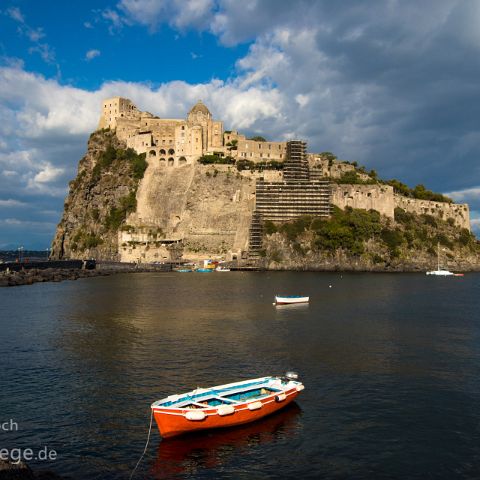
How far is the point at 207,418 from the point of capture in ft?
56.6

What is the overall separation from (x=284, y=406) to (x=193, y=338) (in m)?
13.2

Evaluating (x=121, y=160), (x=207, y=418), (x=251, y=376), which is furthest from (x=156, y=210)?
(x=207, y=418)

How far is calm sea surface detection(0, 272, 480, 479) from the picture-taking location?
1555cm

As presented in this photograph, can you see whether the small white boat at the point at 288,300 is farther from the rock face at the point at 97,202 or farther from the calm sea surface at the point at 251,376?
the rock face at the point at 97,202

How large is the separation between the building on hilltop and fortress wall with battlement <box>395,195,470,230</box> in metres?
27.3

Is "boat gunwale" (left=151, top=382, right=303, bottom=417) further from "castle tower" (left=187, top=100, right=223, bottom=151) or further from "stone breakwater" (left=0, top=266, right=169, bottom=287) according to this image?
"castle tower" (left=187, top=100, right=223, bottom=151)

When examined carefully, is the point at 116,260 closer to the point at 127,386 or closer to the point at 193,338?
the point at 193,338

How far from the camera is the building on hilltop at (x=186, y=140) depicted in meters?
105

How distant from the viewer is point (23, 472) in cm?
1304

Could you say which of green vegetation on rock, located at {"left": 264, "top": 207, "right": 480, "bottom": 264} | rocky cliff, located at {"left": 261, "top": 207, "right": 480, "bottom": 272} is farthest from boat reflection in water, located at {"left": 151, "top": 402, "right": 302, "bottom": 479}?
green vegetation on rock, located at {"left": 264, "top": 207, "right": 480, "bottom": 264}

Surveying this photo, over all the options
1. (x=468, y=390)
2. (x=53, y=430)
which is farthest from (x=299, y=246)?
(x=53, y=430)

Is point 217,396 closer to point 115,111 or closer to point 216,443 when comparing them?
point 216,443

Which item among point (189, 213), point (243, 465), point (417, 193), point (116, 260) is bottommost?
point (243, 465)

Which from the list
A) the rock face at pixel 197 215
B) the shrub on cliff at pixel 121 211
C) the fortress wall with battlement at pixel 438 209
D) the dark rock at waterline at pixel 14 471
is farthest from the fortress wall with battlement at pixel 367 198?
the dark rock at waterline at pixel 14 471
